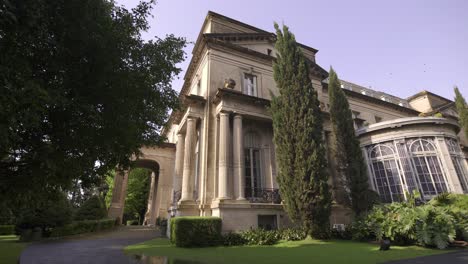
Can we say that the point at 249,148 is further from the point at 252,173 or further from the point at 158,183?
the point at 158,183

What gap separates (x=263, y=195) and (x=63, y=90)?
12988mm

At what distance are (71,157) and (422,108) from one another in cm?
4177

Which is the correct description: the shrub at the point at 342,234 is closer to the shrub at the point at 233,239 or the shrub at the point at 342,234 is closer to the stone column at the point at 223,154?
the shrub at the point at 233,239

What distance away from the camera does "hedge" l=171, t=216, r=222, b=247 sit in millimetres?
11828

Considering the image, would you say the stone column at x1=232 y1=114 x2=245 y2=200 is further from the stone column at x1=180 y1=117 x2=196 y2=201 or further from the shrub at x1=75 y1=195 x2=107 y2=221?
the shrub at x1=75 y1=195 x2=107 y2=221

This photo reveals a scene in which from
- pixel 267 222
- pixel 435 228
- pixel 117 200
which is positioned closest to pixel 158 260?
pixel 267 222

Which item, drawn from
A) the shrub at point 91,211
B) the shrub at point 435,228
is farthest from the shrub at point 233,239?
the shrub at point 91,211

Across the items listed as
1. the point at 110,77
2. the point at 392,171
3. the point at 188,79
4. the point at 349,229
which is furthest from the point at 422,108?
the point at 110,77

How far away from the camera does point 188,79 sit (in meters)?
23.6

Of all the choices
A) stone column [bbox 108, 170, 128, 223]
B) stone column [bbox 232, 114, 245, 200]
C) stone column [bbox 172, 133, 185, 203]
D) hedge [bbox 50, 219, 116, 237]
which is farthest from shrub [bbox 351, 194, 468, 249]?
stone column [bbox 108, 170, 128, 223]

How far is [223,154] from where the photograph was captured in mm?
15062

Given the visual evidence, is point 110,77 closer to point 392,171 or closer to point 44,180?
point 44,180

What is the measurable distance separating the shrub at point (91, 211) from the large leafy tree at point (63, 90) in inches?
742

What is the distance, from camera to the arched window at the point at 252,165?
1684cm
